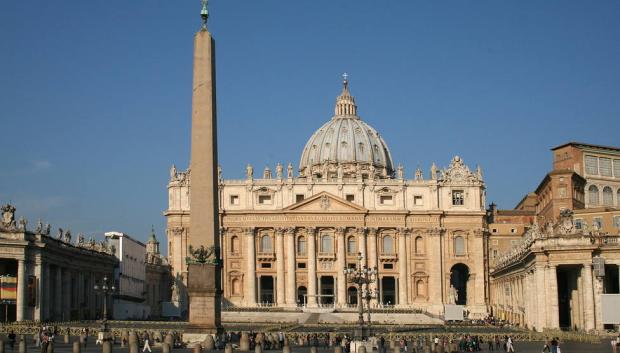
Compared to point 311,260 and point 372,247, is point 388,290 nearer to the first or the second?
point 372,247

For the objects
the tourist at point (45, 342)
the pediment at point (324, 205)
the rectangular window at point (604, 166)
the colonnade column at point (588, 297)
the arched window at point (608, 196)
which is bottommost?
the tourist at point (45, 342)

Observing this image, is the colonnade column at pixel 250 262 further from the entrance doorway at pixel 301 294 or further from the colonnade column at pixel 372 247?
the colonnade column at pixel 372 247

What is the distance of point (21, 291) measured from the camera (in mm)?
62656

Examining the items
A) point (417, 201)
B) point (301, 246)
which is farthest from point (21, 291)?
point (417, 201)

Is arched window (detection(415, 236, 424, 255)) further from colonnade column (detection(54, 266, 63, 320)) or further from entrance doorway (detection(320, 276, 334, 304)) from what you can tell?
colonnade column (detection(54, 266, 63, 320))

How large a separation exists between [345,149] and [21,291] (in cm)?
8851

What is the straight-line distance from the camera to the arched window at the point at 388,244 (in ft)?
365

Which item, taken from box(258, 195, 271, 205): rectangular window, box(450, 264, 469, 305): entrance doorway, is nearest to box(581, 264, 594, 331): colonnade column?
box(450, 264, 469, 305): entrance doorway

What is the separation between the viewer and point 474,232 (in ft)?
362

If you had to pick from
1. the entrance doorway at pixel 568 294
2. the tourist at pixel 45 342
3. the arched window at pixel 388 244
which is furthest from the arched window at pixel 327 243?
the tourist at pixel 45 342

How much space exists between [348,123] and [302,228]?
147 feet

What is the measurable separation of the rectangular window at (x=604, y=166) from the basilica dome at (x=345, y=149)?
162 ft

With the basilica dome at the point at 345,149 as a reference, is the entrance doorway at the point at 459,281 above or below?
below

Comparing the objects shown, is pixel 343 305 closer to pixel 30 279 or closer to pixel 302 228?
pixel 302 228
